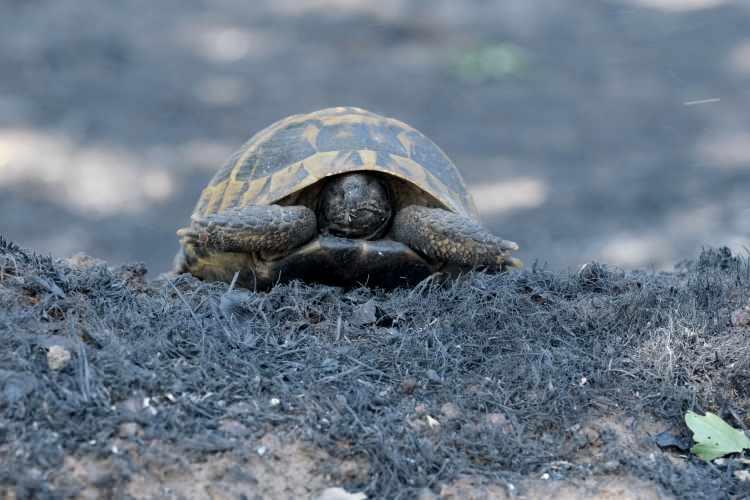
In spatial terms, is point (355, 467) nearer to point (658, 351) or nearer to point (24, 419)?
point (24, 419)

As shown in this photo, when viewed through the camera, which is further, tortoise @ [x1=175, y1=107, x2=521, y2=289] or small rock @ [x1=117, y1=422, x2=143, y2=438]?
tortoise @ [x1=175, y1=107, x2=521, y2=289]

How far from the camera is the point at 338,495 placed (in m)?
2.49

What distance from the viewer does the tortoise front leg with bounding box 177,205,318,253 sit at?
13.5 feet

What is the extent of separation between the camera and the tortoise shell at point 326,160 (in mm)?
4383

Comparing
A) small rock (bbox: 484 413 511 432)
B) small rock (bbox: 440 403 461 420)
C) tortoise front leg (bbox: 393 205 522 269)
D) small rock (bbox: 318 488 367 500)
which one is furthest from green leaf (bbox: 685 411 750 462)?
A: tortoise front leg (bbox: 393 205 522 269)

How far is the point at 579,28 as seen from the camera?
403 inches

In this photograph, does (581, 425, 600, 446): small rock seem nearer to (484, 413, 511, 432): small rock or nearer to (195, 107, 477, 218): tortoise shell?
(484, 413, 511, 432): small rock

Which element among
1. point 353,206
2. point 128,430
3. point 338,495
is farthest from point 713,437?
point 353,206

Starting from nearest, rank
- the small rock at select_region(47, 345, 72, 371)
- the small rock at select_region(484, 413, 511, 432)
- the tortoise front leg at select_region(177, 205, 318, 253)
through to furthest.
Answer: the small rock at select_region(47, 345, 72, 371), the small rock at select_region(484, 413, 511, 432), the tortoise front leg at select_region(177, 205, 318, 253)

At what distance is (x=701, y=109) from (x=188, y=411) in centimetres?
731

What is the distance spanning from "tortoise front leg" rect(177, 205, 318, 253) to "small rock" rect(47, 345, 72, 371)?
1.43 metres

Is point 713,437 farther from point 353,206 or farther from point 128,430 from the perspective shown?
point 353,206

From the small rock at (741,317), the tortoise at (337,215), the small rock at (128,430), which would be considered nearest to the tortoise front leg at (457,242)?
the tortoise at (337,215)

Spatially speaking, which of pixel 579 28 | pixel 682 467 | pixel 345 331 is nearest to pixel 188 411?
pixel 345 331
